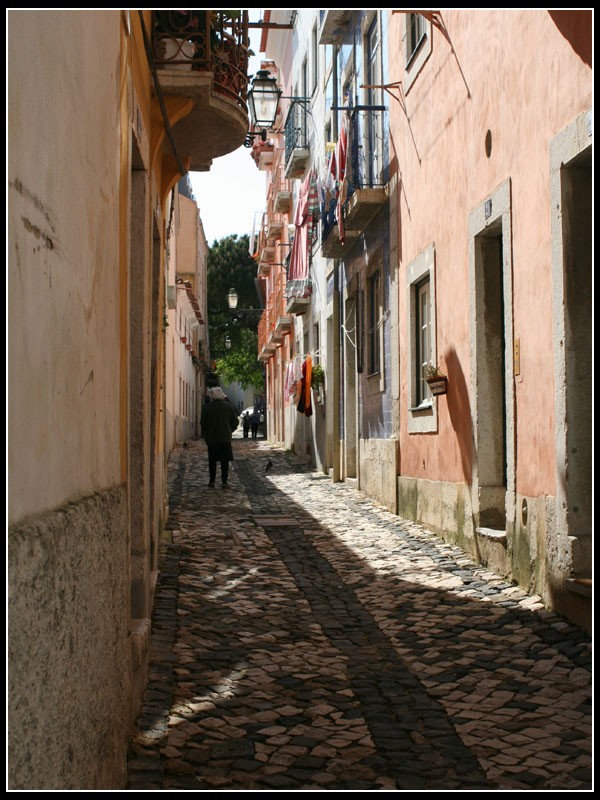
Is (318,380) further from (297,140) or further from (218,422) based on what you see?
(297,140)

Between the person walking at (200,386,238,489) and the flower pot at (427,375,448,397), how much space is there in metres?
6.35

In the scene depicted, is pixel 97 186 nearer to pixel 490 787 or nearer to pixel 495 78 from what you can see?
pixel 490 787

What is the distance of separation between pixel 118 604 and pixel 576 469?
367 centimetres

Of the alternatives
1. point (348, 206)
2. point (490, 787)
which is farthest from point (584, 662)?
point (348, 206)

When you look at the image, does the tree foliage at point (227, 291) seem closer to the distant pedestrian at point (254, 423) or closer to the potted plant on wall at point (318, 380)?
the distant pedestrian at point (254, 423)

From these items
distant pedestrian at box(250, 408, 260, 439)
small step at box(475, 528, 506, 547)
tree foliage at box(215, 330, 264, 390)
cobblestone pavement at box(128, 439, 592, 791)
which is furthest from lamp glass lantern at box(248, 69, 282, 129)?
tree foliage at box(215, 330, 264, 390)

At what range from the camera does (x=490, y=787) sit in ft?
12.5

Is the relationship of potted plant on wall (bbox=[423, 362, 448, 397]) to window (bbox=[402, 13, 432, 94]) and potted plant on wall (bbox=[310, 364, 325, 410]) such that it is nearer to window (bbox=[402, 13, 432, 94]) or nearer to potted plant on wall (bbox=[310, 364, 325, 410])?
window (bbox=[402, 13, 432, 94])

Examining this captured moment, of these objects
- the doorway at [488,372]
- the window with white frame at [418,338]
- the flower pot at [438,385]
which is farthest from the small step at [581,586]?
→ the window with white frame at [418,338]

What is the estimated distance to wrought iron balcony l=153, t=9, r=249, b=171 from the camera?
23.0 feet

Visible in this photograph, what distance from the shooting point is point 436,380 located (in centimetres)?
997

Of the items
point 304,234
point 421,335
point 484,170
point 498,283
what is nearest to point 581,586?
point 498,283

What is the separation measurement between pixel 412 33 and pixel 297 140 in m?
11.6

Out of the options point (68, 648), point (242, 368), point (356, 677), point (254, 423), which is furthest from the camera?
point (242, 368)
